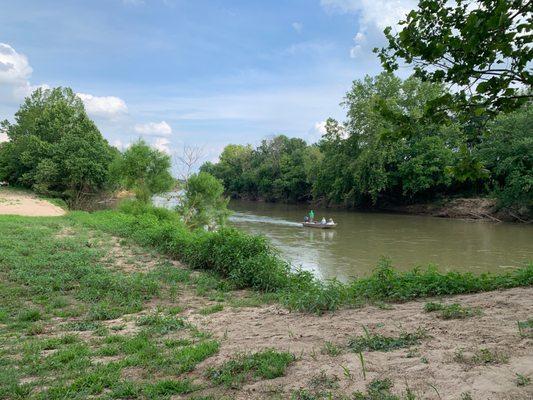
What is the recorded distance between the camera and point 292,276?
34.6 feet

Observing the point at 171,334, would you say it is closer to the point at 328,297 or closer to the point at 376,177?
the point at 328,297

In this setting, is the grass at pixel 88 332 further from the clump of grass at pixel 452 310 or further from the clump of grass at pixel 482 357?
the clump of grass at pixel 452 310

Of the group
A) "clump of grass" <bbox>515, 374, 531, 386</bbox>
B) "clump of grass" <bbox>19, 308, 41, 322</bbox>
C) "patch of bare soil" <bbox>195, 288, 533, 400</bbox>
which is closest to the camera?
"clump of grass" <bbox>515, 374, 531, 386</bbox>

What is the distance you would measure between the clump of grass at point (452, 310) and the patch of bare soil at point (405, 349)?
13 centimetres

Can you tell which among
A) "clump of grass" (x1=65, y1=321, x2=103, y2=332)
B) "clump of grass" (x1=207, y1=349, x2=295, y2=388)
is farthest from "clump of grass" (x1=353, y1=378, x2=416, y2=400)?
"clump of grass" (x1=65, y1=321, x2=103, y2=332)

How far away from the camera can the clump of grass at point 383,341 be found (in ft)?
15.5

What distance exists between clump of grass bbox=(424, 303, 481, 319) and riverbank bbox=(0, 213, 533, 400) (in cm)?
2

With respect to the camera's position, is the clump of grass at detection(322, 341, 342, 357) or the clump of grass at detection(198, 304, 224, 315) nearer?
the clump of grass at detection(322, 341, 342, 357)

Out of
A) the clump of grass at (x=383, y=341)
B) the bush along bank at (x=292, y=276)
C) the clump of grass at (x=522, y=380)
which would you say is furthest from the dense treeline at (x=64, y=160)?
the clump of grass at (x=522, y=380)

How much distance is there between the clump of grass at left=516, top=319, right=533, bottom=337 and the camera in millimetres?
4541

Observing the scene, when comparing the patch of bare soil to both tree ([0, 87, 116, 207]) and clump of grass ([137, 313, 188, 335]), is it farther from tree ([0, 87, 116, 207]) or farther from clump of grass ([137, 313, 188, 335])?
tree ([0, 87, 116, 207])

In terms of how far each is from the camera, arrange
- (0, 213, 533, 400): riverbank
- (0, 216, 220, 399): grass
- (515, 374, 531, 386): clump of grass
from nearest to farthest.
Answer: (515, 374, 531, 386): clump of grass, (0, 213, 533, 400): riverbank, (0, 216, 220, 399): grass

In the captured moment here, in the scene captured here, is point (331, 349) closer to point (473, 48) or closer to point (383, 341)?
point (383, 341)

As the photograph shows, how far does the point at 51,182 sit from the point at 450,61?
41.3 m
